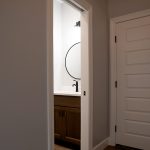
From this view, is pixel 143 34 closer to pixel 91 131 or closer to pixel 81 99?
pixel 81 99

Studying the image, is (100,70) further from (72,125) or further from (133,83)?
(72,125)

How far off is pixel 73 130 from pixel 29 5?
6.15ft

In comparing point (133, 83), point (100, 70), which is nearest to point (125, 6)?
point (100, 70)

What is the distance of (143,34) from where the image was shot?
8.14 feet

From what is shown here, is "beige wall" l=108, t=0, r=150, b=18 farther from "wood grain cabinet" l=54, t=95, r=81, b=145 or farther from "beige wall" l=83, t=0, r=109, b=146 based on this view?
"wood grain cabinet" l=54, t=95, r=81, b=145

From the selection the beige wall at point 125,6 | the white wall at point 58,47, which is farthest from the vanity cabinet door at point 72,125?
the beige wall at point 125,6

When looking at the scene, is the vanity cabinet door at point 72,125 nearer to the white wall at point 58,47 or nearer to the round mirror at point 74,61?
the round mirror at point 74,61

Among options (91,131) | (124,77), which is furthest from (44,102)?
(124,77)

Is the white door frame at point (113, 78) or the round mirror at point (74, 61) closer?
the white door frame at point (113, 78)

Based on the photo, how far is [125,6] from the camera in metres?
2.63

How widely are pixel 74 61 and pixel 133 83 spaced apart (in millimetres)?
1206

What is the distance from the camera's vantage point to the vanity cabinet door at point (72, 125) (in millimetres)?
2485

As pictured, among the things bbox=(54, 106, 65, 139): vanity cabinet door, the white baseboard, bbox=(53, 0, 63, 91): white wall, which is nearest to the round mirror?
bbox=(53, 0, 63, 91): white wall

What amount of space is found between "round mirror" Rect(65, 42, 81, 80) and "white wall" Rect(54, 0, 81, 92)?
3.7 inches
